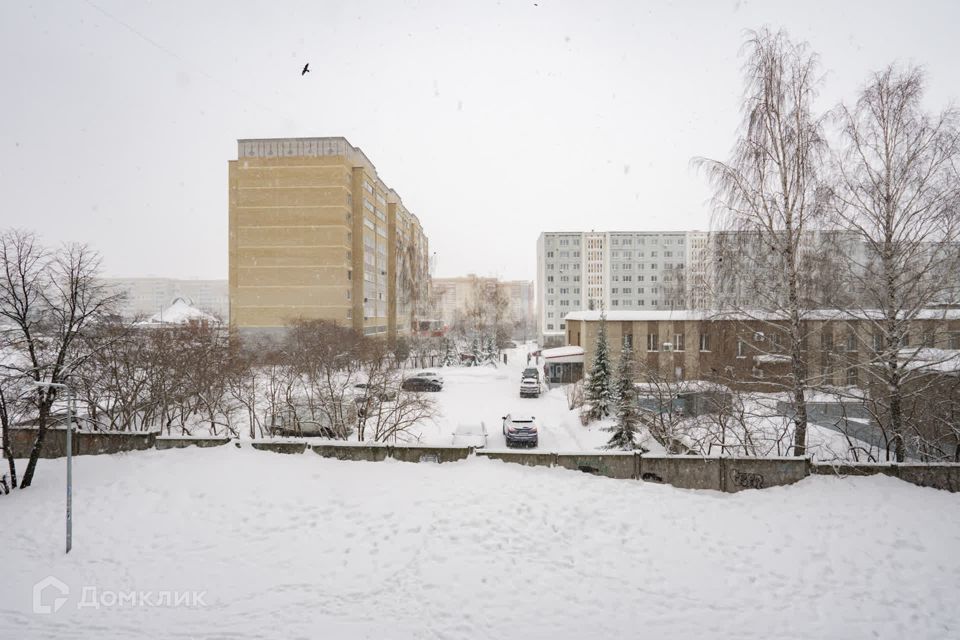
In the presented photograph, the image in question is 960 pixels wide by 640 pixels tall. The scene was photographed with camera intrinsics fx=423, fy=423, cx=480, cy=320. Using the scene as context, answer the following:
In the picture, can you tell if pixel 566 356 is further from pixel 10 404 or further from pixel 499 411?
pixel 10 404

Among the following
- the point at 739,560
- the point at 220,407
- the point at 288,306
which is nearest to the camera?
the point at 739,560

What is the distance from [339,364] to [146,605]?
40.1ft

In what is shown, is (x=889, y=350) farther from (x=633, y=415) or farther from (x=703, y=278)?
(x=633, y=415)

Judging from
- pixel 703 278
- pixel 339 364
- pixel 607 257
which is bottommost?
pixel 339 364

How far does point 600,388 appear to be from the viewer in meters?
20.6

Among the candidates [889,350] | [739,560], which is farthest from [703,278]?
[739,560]

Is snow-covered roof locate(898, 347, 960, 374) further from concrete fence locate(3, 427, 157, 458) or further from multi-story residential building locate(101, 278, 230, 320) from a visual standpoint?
multi-story residential building locate(101, 278, 230, 320)

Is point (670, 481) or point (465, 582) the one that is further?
point (670, 481)

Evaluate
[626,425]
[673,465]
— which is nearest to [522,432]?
[626,425]

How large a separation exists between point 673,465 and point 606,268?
7126 centimetres

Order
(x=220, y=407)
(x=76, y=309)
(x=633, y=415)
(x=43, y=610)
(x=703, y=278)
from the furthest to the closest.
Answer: (x=220, y=407) < (x=633, y=415) < (x=76, y=309) < (x=703, y=278) < (x=43, y=610)

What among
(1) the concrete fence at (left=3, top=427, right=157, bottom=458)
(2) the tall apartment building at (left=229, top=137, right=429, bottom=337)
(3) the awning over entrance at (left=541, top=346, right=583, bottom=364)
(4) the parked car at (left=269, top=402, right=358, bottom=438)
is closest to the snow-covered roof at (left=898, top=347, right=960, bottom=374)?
(4) the parked car at (left=269, top=402, right=358, bottom=438)

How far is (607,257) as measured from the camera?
76812mm

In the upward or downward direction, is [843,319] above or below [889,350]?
above
